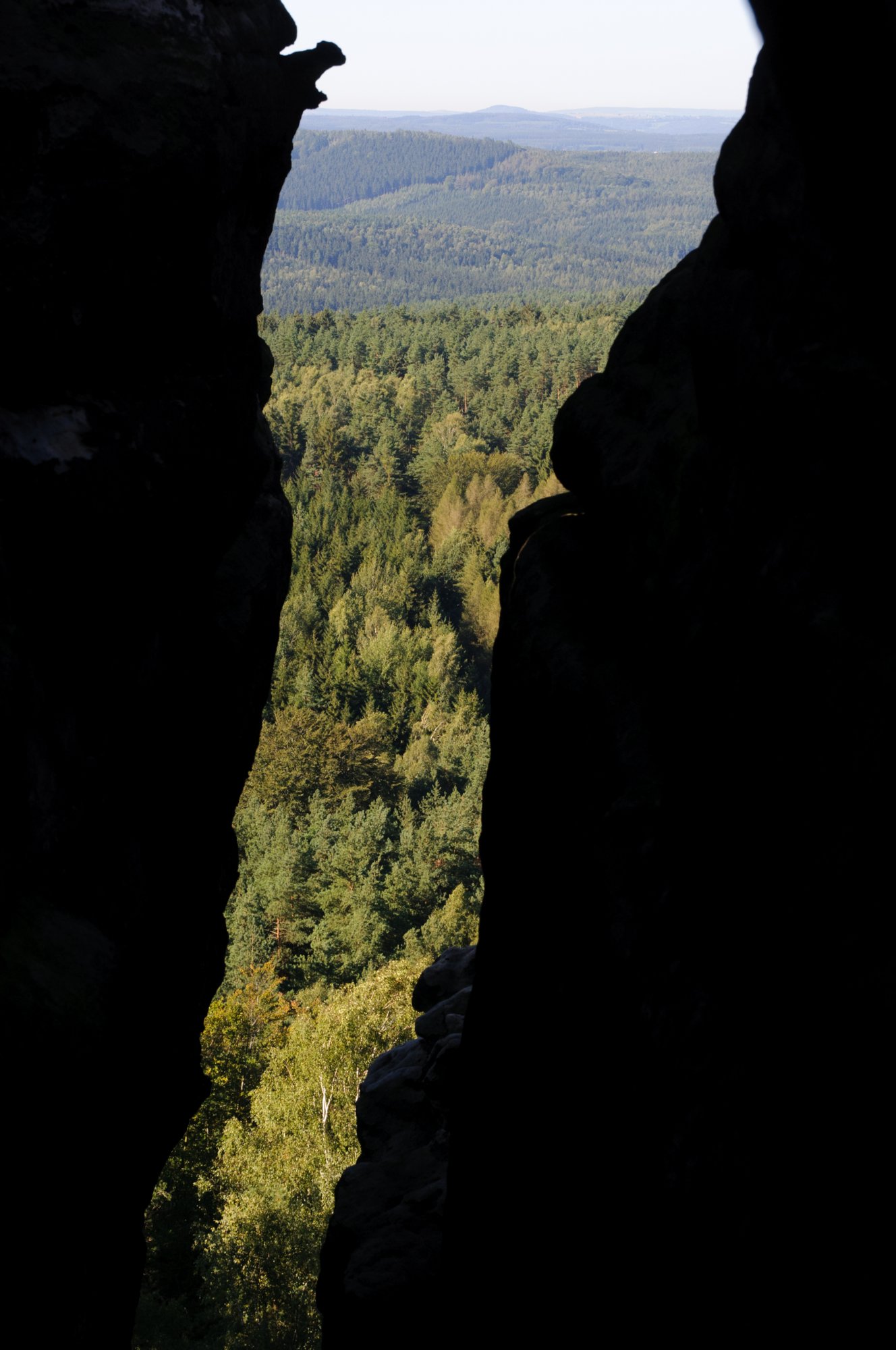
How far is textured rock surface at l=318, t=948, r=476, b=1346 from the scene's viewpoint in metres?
15.5

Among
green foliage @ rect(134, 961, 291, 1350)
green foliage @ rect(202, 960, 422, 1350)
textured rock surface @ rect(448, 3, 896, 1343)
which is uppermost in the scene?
textured rock surface @ rect(448, 3, 896, 1343)

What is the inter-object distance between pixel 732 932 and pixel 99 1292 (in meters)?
10.6

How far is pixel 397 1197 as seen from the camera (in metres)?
17.6

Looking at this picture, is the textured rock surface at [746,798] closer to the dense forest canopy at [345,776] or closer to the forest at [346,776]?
the dense forest canopy at [345,776]

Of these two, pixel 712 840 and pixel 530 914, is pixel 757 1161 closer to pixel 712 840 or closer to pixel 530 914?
pixel 712 840

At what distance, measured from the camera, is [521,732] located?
45.2 feet

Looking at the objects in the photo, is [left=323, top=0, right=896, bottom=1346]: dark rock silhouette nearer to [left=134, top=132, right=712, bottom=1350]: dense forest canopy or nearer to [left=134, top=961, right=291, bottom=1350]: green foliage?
[left=134, top=961, right=291, bottom=1350]: green foliage

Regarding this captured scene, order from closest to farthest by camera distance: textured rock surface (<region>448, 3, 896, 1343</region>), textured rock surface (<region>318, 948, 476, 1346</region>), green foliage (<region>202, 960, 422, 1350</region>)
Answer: textured rock surface (<region>448, 3, 896, 1343</region>) → textured rock surface (<region>318, 948, 476, 1346</region>) → green foliage (<region>202, 960, 422, 1350</region>)

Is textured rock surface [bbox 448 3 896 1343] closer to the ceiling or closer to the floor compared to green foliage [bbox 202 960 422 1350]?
closer to the ceiling

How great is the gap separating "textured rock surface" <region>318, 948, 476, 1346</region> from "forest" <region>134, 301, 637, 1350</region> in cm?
1151

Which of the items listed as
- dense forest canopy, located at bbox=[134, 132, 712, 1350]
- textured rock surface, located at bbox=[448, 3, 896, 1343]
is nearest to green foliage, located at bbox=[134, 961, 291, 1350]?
dense forest canopy, located at bbox=[134, 132, 712, 1350]

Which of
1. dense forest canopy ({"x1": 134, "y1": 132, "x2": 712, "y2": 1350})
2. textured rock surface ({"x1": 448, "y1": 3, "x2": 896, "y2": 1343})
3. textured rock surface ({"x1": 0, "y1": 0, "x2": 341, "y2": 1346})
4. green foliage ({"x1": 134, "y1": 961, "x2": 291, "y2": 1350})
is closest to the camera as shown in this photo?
textured rock surface ({"x1": 448, "y1": 3, "x2": 896, "y2": 1343})

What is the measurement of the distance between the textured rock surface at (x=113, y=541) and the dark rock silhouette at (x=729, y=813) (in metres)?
4.93

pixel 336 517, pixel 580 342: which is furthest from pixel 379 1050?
pixel 580 342
